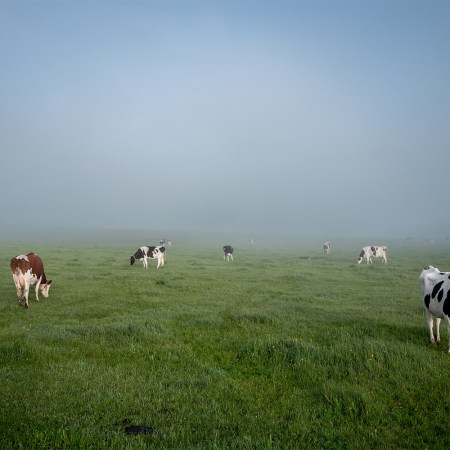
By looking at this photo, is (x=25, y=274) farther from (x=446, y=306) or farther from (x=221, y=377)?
(x=446, y=306)

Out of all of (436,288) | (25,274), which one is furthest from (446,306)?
(25,274)

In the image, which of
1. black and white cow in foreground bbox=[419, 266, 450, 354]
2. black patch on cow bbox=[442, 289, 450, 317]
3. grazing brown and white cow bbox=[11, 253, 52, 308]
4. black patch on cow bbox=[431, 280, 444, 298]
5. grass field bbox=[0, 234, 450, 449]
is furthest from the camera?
grazing brown and white cow bbox=[11, 253, 52, 308]

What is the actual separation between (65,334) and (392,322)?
36.0 ft

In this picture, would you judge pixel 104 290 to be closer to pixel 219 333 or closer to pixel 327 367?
pixel 219 333

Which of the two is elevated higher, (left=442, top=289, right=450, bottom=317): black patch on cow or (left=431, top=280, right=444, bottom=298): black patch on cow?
(left=431, top=280, right=444, bottom=298): black patch on cow

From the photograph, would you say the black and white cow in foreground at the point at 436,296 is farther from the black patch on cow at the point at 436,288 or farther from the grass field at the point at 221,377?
the grass field at the point at 221,377

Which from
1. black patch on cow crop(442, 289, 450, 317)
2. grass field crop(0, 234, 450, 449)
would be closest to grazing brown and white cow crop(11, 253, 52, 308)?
grass field crop(0, 234, 450, 449)

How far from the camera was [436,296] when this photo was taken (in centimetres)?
976

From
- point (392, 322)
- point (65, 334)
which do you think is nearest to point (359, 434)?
point (392, 322)

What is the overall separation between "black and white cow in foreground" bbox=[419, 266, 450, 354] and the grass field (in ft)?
2.18

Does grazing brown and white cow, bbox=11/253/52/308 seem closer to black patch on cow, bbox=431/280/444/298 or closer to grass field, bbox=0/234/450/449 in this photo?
grass field, bbox=0/234/450/449

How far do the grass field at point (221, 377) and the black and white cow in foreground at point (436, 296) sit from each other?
2.18 ft

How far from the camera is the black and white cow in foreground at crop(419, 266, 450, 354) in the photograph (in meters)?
9.27

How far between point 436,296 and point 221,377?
21.5 ft
